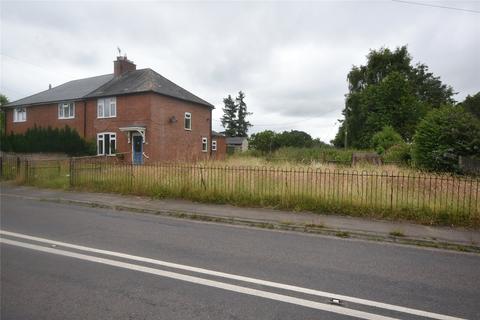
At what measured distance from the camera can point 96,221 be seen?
7.73 metres

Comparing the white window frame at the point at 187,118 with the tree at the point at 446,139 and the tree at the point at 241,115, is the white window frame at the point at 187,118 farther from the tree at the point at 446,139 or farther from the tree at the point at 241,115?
Result: the tree at the point at 241,115

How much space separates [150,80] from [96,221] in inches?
760

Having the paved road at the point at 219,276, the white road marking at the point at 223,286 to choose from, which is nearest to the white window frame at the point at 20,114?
the paved road at the point at 219,276

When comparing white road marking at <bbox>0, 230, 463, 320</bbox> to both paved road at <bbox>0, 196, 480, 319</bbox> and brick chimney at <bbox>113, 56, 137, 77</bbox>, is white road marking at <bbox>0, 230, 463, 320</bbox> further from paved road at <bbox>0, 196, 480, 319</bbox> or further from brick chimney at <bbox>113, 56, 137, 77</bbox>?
brick chimney at <bbox>113, 56, 137, 77</bbox>

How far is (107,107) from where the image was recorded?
1013 inches

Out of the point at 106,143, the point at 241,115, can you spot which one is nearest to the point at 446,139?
the point at 106,143

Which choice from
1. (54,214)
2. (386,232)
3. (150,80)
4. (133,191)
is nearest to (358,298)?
(386,232)

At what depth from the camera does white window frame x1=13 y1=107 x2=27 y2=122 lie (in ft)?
102

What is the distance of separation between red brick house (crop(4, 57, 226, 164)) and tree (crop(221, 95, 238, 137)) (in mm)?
48508

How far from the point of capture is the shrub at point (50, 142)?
26.0 meters

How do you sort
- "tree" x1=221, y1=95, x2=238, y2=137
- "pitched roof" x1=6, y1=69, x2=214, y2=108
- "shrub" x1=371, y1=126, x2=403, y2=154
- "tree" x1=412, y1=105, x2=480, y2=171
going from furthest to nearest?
"tree" x1=221, y1=95, x2=238, y2=137
"shrub" x1=371, y1=126, x2=403, y2=154
"pitched roof" x1=6, y1=69, x2=214, y2=108
"tree" x1=412, y1=105, x2=480, y2=171

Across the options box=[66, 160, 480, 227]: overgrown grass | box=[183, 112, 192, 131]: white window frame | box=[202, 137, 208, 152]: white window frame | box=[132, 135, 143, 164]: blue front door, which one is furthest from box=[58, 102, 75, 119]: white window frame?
box=[66, 160, 480, 227]: overgrown grass

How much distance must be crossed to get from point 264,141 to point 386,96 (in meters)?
21.2

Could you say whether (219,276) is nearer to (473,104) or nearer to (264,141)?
(264,141)
